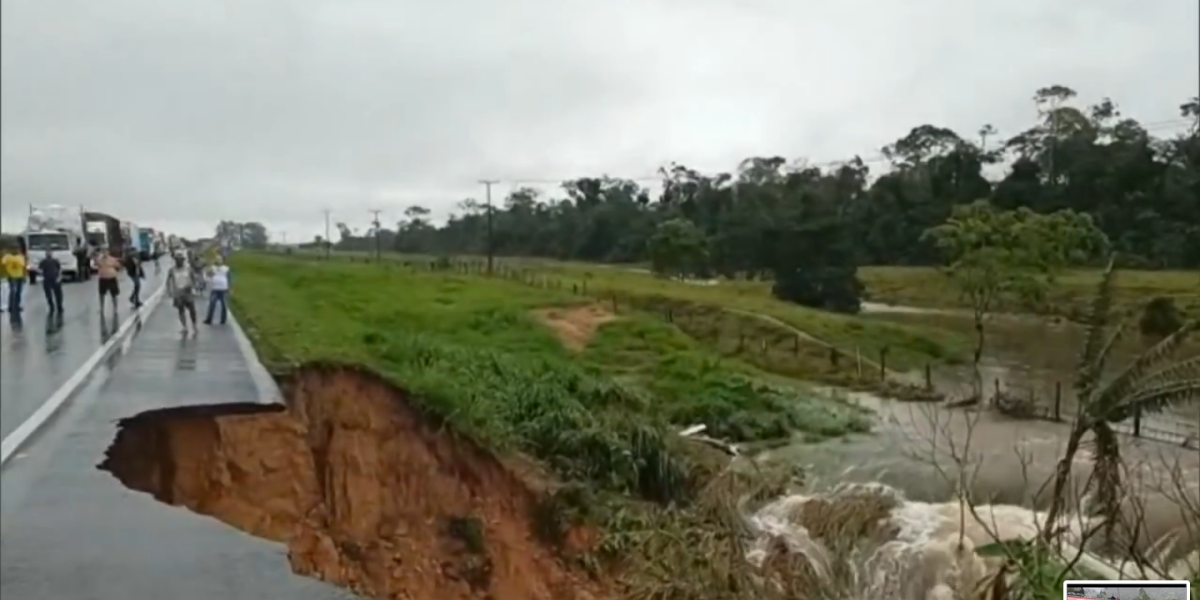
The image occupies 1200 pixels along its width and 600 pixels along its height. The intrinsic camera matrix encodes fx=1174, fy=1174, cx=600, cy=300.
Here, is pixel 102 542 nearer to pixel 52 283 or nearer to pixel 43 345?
pixel 43 345

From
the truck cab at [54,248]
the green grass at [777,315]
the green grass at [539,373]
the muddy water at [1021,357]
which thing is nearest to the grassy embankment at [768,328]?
the green grass at [777,315]

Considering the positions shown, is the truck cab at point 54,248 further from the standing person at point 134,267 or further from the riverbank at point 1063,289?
the riverbank at point 1063,289

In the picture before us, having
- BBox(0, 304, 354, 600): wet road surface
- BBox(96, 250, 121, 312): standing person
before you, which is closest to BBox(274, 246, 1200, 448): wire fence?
BBox(96, 250, 121, 312): standing person

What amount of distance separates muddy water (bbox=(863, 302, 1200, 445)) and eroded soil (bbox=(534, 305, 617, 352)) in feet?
22.3

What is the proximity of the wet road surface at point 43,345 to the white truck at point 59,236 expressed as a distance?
3.22 meters

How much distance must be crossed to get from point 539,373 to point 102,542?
9409 mm

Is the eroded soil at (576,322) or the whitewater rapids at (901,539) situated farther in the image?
the eroded soil at (576,322)

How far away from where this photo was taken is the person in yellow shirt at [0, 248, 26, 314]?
69.8ft

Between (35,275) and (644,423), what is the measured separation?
24.5 metres

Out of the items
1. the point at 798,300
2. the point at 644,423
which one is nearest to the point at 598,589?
the point at 644,423

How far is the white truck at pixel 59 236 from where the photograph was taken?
106ft

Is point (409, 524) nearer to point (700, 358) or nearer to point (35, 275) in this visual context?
point (700, 358)

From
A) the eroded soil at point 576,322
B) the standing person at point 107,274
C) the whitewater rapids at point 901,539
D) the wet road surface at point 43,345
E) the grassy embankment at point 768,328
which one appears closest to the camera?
the whitewater rapids at point 901,539
